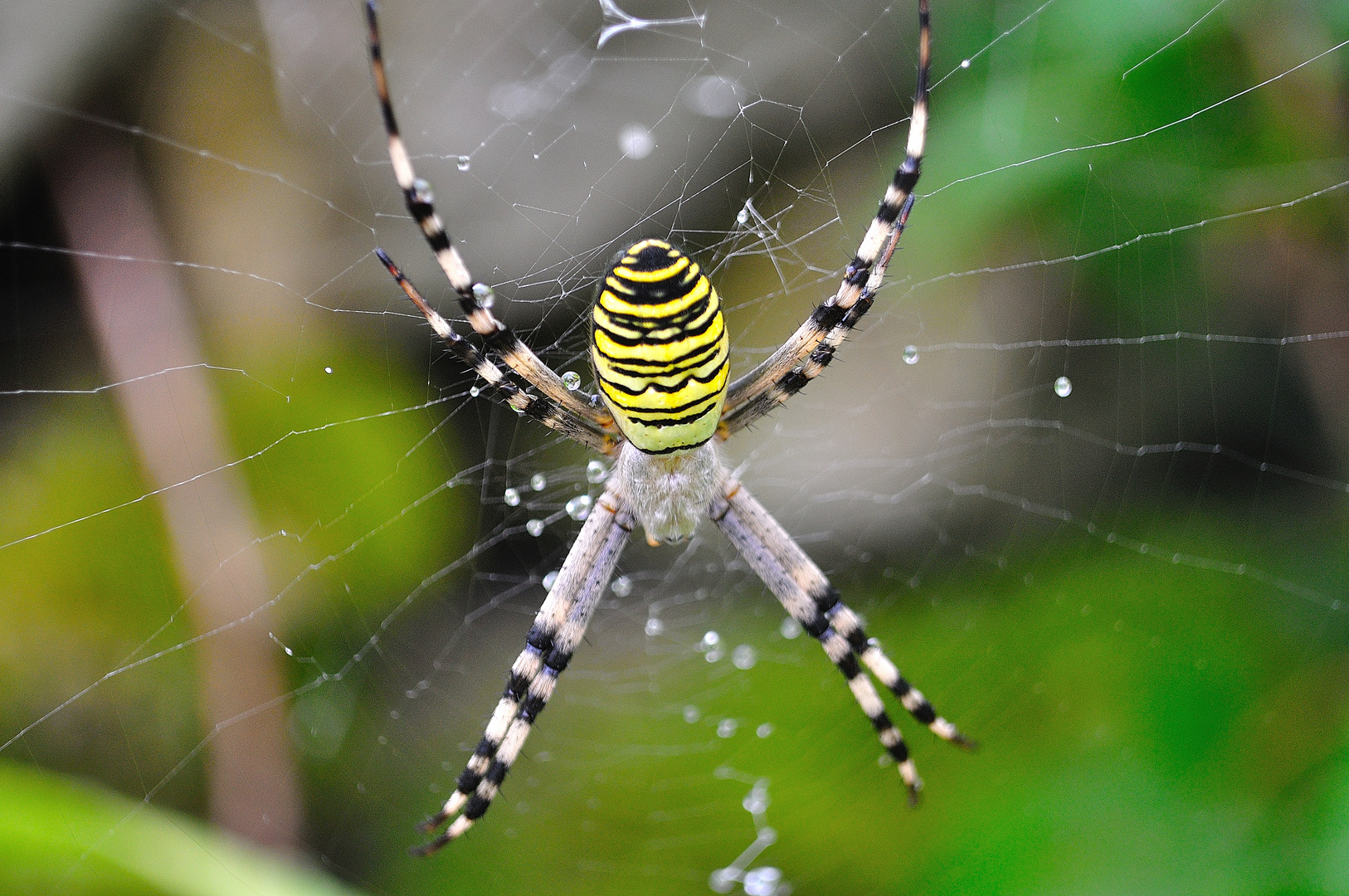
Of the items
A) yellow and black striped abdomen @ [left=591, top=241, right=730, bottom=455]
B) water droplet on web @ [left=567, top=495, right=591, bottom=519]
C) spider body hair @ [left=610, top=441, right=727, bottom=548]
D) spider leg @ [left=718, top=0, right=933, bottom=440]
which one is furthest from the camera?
water droplet on web @ [left=567, top=495, right=591, bottom=519]

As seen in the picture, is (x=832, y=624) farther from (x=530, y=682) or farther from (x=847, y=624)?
(x=530, y=682)

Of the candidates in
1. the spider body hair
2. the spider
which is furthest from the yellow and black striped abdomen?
the spider body hair

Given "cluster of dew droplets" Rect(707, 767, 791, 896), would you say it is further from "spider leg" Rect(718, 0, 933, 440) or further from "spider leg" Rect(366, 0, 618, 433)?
"spider leg" Rect(366, 0, 618, 433)

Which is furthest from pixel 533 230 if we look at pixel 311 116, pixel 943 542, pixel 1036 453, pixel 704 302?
pixel 1036 453

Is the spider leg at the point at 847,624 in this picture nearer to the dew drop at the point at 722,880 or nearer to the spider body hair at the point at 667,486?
the spider body hair at the point at 667,486

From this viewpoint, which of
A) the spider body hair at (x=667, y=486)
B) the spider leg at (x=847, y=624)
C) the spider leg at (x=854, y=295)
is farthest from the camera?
the spider leg at (x=847, y=624)

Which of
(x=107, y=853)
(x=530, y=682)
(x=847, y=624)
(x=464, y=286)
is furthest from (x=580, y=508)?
(x=107, y=853)

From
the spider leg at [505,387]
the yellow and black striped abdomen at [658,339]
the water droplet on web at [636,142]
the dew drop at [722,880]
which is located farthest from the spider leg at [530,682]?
the water droplet on web at [636,142]
